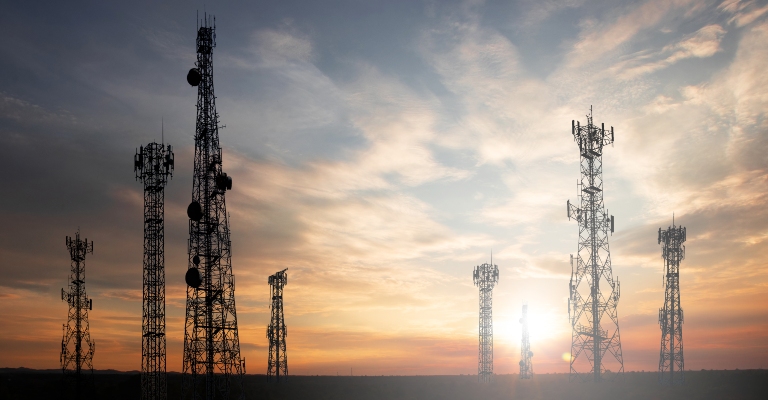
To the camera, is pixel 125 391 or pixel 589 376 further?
pixel 125 391

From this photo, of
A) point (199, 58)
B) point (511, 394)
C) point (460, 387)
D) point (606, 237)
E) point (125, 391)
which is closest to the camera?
point (199, 58)

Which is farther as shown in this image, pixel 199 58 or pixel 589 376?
pixel 589 376

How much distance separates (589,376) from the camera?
239 ft

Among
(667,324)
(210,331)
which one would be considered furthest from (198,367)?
(667,324)

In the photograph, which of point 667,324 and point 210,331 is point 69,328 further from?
point 667,324

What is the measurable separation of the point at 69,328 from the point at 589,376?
2432 inches

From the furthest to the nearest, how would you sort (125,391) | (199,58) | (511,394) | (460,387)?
1. (460,387)
2. (511,394)
3. (125,391)
4. (199,58)

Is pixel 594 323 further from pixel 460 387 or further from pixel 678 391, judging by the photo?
pixel 460 387

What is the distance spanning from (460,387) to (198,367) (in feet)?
206

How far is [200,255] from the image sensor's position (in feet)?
181

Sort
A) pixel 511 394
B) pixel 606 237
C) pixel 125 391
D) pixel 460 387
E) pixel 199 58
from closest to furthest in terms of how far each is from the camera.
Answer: pixel 199 58, pixel 606 237, pixel 125 391, pixel 511 394, pixel 460 387

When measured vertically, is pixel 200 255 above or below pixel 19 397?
above

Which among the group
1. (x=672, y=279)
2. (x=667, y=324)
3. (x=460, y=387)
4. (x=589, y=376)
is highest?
(x=672, y=279)

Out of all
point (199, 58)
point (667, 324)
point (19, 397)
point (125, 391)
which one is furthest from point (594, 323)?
point (19, 397)
